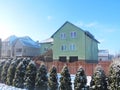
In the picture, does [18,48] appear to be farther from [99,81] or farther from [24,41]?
[99,81]

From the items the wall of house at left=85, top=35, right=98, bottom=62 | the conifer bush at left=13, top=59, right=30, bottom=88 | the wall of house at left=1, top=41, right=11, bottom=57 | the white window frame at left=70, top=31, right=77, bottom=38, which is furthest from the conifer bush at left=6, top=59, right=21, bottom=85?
the wall of house at left=1, top=41, right=11, bottom=57

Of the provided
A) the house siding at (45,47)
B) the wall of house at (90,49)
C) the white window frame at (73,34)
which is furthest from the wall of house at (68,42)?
the house siding at (45,47)

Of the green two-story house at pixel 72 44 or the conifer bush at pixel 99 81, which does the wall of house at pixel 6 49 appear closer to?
the green two-story house at pixel 72 44

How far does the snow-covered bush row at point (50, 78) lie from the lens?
55.3 feet

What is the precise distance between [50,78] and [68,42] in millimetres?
28532

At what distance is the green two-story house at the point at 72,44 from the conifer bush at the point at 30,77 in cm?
2602

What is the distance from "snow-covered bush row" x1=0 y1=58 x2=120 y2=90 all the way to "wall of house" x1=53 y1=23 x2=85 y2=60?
23.2m

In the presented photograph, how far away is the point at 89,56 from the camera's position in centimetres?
4850

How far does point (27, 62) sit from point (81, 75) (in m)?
6.54

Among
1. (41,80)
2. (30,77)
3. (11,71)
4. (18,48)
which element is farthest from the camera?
(18,48)

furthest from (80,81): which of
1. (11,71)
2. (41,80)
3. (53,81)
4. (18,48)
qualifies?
(18,48)

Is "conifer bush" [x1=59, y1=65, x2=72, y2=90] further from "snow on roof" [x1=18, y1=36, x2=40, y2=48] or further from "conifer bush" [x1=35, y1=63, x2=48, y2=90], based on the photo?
"snow on roof" [x1=18, y1=36, x2=40, y2=48]

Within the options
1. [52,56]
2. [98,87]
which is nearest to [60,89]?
[98,87]

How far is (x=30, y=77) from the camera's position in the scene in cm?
2078
